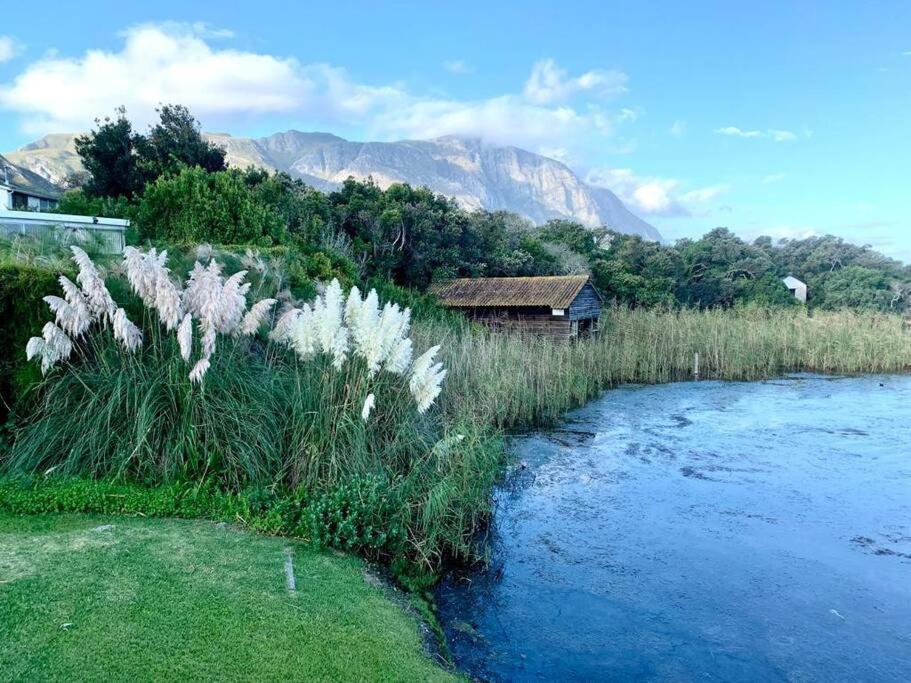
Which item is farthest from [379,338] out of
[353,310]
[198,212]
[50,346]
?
[198,212]

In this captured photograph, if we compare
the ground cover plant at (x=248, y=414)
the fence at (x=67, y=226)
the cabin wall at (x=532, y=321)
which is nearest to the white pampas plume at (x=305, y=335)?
the ground cover plant at (x=248, y=414)

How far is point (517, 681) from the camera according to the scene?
4465 mm

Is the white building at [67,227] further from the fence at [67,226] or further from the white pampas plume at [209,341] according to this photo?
the white pampas plume at [209,341]

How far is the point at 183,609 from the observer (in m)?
3.85

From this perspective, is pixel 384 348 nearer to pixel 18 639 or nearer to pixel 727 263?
pixel 18 639

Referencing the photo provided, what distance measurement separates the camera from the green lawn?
3.31 meters

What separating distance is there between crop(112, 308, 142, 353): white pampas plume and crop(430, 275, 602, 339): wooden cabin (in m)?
17.8

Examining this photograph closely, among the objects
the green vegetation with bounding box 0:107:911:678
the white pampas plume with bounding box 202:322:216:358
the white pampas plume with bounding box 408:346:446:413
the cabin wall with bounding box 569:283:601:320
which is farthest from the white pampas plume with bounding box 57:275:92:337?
the cabin wall with bounding box 569:283:601:320

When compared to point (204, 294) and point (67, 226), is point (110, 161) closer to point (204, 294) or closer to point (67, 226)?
point (67, 226)

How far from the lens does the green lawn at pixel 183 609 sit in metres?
3.31

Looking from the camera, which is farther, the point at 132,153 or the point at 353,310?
the point at 132,153

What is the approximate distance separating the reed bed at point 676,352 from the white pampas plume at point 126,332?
838cm

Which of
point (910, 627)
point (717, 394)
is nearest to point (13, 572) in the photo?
point (910, 627)

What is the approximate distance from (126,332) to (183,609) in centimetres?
280
